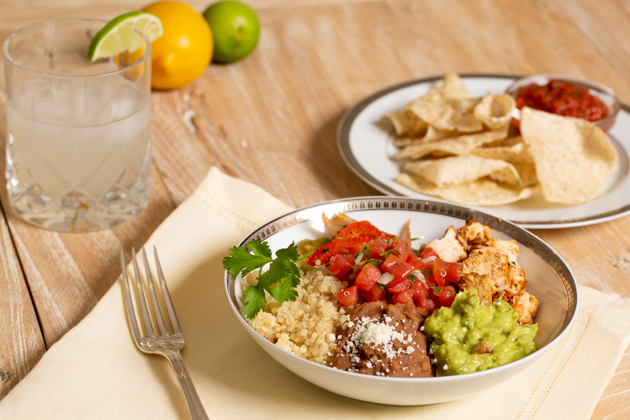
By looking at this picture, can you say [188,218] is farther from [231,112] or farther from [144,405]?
[231,112]

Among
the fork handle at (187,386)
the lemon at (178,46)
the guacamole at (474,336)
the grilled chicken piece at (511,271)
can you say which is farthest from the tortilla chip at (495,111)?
the fork handle at (187,386)

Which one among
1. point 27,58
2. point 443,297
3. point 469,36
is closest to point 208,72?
point 27,58

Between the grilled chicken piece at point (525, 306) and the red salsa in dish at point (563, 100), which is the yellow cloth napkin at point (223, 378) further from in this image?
the red salsa in dish at point (563, 100)

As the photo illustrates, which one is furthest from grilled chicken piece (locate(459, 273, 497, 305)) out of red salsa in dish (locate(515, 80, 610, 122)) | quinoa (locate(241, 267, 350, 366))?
red salsa in dish (locate(515, 80, 610, 122))

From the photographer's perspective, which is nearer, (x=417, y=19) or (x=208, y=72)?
(x=208, y=72)

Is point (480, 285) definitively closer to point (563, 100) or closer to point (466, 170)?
point (466, 170)

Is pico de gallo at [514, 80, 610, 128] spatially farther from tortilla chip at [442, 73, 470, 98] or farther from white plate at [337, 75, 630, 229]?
tortilla chip at [442, 73, 470, 98]

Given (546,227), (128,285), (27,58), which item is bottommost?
(546,227)
